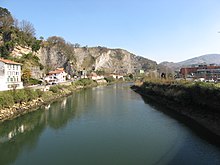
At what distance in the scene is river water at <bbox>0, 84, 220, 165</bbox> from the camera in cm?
1018

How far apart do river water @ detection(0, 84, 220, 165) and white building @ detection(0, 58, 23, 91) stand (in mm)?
6214

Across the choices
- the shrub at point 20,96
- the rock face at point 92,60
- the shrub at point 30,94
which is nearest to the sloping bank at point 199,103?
the shrub at point 30,94

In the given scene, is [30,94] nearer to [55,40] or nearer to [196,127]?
[196,127]

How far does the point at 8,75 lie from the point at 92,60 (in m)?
73.1

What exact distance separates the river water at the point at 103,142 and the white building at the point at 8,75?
621cm

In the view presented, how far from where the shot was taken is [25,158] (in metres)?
10.6

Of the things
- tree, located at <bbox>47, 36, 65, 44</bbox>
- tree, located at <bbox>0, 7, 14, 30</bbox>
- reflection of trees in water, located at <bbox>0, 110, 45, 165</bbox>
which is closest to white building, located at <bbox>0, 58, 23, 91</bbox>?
reflection of trees in water, located at <bbox>0, 110, 45, 165</bbox>

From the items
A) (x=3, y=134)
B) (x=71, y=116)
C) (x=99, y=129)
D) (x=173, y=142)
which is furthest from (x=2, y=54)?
(x=173, y=142)

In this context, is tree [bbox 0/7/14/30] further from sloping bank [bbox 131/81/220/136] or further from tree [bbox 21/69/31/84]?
sloping bank [bbox 131/81/220/136]

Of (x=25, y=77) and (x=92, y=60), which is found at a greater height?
(x=92, y=60)

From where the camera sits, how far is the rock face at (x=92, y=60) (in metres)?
58.5

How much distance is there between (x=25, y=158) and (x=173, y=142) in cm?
770

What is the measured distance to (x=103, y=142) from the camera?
494 inches

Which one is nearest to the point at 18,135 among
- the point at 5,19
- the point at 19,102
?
the point at 19,102
